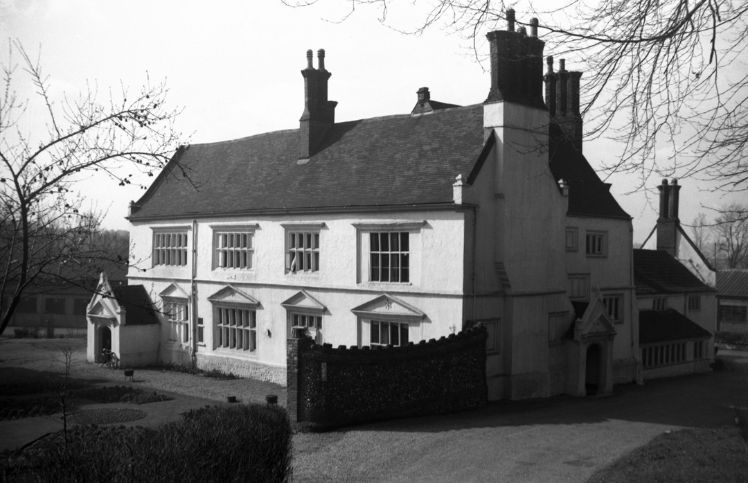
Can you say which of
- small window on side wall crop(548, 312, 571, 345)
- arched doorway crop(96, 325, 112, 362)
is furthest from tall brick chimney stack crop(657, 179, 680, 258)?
arched doorway crop(96, 325, 112, 362)

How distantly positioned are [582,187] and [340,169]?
11701 millimetres

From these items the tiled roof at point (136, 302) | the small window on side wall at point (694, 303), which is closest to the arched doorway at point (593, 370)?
the small window on side wall at point (694, 303)

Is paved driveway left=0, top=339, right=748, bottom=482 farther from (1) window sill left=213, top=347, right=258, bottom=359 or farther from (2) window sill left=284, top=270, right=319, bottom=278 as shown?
(2) window sill left=284, top=270, right=319, bottom=278

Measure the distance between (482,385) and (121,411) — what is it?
1203 cm

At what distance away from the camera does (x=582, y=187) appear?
3459 centimetres

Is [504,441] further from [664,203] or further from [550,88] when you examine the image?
[664,203]

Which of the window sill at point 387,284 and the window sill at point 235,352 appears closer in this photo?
the window sill at point 387,284

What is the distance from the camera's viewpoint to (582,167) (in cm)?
3581

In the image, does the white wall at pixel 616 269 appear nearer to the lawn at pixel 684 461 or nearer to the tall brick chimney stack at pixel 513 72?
the tall brick chimney stack at pixel 513 72

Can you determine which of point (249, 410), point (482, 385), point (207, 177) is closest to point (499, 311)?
point (482, 385)

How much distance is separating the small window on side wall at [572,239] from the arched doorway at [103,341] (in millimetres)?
22643

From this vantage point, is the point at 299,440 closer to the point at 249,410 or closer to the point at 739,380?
the point at 249,410

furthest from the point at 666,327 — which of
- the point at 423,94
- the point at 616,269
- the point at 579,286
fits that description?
the point at 423,94

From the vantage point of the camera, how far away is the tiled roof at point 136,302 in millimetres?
35781
